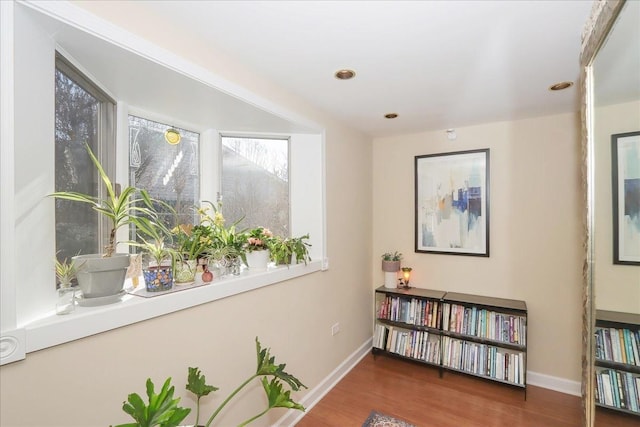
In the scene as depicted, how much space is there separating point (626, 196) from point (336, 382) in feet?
8.02

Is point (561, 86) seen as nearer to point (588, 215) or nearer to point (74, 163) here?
point (588, 215)

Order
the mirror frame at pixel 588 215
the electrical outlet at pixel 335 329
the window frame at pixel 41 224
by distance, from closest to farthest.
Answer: the window frame at pixel 41 224, the mirror frame at pixel 588 215, the electrical outlet at pixel 335 329

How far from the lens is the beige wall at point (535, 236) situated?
247cm

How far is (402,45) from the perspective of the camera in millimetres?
1502

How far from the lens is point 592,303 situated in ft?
4.59

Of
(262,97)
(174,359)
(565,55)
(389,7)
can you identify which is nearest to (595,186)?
(565,55)

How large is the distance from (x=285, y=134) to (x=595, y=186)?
2063 millimetres

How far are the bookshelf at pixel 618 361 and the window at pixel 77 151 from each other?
96.8 inches

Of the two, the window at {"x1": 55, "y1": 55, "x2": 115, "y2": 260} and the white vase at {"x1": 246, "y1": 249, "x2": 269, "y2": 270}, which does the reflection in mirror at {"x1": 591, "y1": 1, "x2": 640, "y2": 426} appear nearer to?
the white vase at {"x1": 246, "y1": 249, "x2": 269, "y2": 270}

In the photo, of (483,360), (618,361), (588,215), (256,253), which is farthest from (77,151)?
(483,360)

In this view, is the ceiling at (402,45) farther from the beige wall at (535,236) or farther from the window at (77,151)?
the window at (77,151)

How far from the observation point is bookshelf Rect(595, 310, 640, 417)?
1131mm

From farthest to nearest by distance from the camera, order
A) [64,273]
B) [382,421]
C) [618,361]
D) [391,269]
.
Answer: [391,269], [382,421], [618,361], [64,273]

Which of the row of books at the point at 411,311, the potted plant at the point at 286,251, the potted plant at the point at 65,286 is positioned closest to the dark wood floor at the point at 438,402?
the row of books at the point at 411,311
